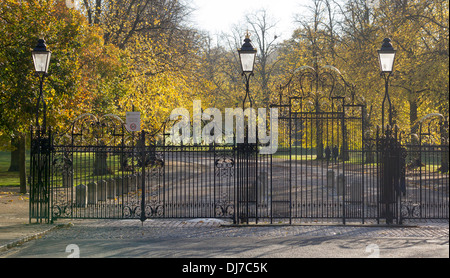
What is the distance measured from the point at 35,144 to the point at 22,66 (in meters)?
4.84

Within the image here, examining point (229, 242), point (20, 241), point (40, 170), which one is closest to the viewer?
point (229, 242)

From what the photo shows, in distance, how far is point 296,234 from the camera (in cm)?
1134

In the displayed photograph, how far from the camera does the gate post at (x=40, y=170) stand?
13.4 m

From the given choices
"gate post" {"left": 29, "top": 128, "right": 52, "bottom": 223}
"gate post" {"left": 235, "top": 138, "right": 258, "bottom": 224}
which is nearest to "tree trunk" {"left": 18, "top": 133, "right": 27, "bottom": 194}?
"gate post" {"left": 29, "top": 128, "right": 52, "bottom": 223}

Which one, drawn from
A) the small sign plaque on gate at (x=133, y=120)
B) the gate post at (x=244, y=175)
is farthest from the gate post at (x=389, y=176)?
the small sign plaque on gate at (x=133, y=120)

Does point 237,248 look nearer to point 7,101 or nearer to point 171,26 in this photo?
point 7,101

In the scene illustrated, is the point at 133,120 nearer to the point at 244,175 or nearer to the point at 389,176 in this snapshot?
the point at 244,175

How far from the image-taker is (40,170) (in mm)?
13453

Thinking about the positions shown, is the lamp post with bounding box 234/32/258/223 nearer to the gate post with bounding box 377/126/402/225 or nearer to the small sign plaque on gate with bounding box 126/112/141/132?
the gate post with bounding box 377/126/402/225

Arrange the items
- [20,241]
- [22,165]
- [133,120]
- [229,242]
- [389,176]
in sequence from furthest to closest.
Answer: [133,120] → [22,165] → [389,176] → [20,241] → [229,242]

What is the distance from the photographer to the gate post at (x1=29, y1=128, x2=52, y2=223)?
43.9ft

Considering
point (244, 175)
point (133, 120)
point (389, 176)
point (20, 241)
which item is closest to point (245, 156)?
point (244, 175)

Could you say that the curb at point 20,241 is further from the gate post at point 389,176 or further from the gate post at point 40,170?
the gate post at point 389,176

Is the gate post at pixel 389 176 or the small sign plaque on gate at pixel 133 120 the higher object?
the small sign plaque on gate at pixel 133 120
